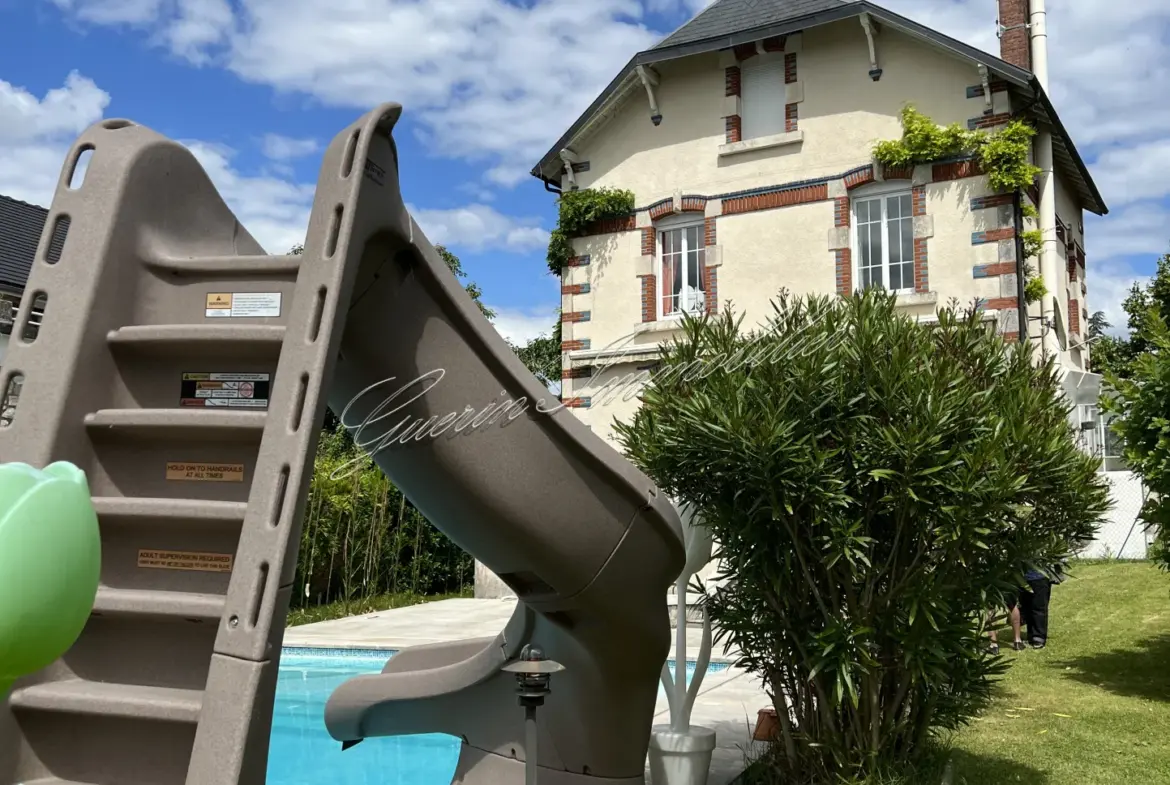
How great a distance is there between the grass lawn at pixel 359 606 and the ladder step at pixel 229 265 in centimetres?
1059

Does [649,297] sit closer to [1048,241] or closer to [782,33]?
[782,33]

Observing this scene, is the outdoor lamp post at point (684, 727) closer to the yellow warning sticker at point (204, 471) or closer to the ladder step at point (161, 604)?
the yellow warning sticker at point (204, 471)

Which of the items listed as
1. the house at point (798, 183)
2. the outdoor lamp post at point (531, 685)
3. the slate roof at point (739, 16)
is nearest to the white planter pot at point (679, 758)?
the outdoor lamp post at point (531, 685)

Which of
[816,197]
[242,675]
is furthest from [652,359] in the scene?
[242,675]

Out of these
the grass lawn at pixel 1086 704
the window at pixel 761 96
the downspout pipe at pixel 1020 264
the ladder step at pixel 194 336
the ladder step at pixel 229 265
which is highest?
the window at pixel 761 96

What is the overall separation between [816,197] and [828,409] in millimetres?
9104

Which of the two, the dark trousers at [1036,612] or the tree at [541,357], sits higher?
the tree at [541,357]

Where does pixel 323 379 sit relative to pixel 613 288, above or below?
below

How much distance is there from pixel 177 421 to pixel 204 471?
163mm

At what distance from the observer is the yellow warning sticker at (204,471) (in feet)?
8.70

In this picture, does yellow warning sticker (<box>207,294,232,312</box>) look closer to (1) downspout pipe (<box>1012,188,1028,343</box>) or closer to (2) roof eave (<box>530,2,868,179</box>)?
(1) downspout pipe (<box>1012,188,1028,343</box>)

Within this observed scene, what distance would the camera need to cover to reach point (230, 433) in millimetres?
2623

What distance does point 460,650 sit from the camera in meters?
4.52

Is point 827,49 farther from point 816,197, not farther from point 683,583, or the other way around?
point 683,583
